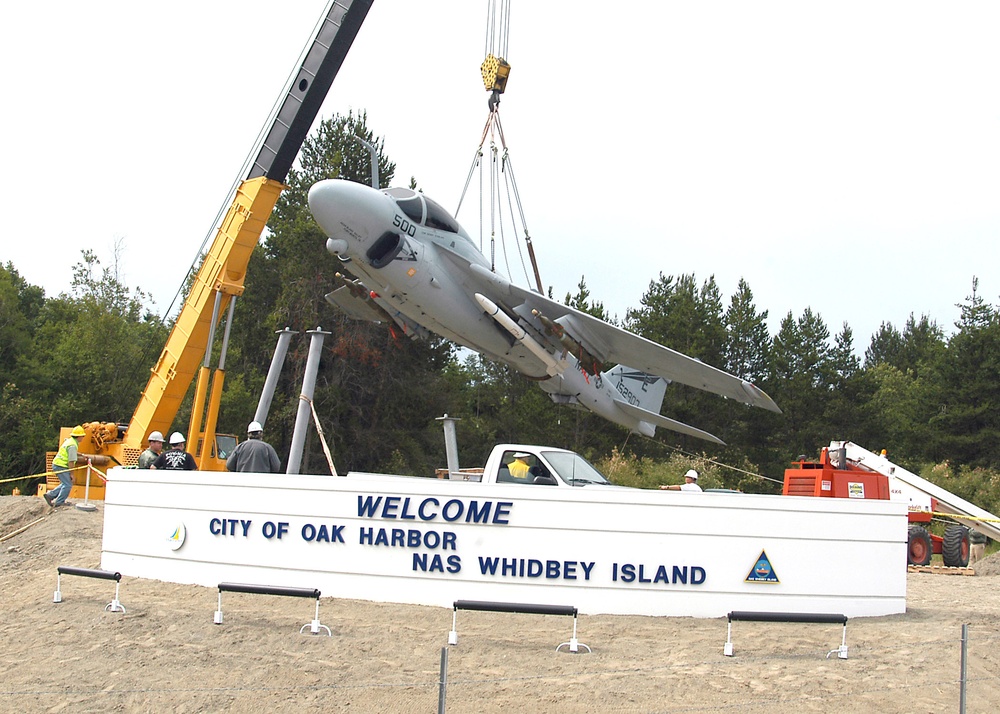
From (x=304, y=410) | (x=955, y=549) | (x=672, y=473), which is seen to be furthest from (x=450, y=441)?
(x=672, y=473)

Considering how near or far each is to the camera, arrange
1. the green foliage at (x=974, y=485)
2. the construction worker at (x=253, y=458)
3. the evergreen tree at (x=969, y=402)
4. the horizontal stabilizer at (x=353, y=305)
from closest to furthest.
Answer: the construction worker at (x=253, y=458) → the horizontal stabilizer at (x=353, y=305) → the green foliage at (x=974, y=485) → the evergreen tree at (x=969, y=402)

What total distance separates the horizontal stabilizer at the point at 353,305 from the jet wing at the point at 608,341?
2.83 metres

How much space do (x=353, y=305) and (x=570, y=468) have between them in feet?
31.8

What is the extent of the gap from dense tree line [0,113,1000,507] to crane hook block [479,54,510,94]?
57.1 ft

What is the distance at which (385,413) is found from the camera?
36.3 meters

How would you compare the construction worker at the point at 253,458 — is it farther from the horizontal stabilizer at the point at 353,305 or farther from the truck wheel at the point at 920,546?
the truck wheel at the point at 920,546

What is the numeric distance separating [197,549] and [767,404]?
35.9 ft

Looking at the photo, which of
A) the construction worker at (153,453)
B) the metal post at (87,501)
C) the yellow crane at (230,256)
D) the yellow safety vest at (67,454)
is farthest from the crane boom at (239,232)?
A: the construction worker at (153,453)

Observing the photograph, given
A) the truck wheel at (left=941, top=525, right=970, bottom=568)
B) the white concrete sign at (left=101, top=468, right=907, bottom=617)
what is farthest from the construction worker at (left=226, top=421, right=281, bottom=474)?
the truck wheel at (left=941, top=525, right=970, bottom=568)

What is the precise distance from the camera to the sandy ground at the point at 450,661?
281 inches

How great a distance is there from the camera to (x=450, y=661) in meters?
7.94

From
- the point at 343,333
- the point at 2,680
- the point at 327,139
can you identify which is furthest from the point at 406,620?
the point at 327,139

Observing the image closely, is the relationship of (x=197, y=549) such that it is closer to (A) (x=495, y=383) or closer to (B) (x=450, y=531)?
(B) (x=450, y=531)

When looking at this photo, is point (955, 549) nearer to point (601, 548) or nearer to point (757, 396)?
point (757, 396)
